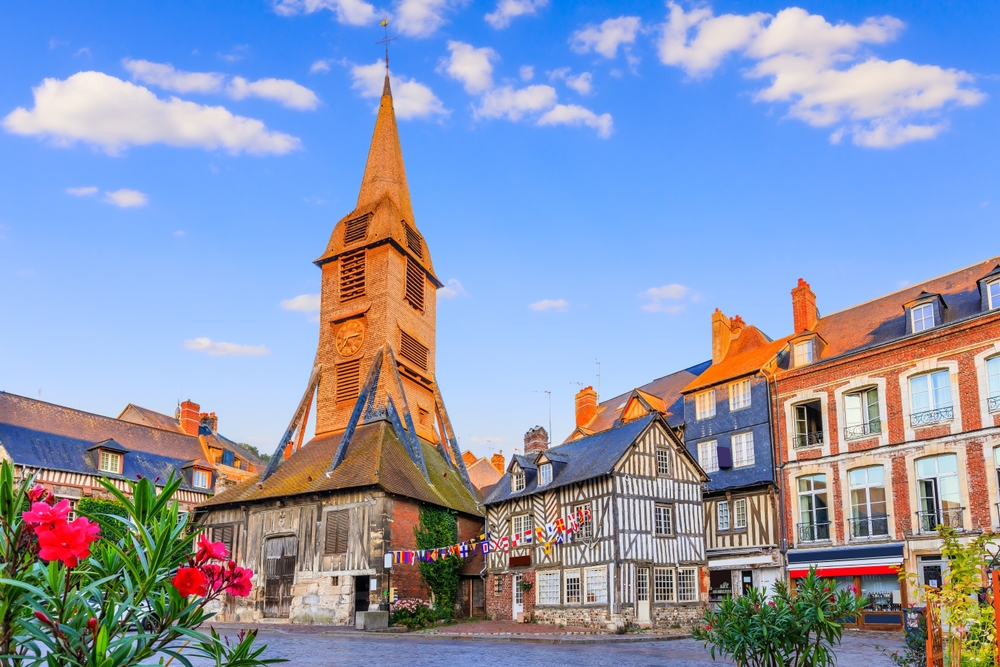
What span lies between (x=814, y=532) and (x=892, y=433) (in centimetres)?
332

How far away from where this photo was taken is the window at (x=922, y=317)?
20375 millimetres

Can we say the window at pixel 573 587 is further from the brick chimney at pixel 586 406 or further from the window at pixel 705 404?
the brick chimney at pixel 586 406

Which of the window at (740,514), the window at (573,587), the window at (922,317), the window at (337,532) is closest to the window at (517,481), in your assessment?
the window at (573,587)

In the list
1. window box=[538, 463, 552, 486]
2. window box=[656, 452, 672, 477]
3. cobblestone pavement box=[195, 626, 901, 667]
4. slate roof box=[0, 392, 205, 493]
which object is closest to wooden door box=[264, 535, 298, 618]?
cobblestone pavement box=[195, 626, 901, 667]

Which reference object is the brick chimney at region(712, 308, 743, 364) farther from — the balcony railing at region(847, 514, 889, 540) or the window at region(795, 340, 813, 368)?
the balcony railing at region(847, 514, 889, 540)

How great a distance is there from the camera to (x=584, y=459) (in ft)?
70.5

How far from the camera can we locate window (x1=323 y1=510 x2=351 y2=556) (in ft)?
74.3

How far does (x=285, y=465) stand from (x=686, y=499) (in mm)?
12982

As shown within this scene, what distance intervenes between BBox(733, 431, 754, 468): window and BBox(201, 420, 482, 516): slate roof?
312 inches

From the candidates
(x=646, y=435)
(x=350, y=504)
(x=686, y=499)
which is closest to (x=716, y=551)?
(x=686, y=499)

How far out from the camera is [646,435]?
2073 centimetres

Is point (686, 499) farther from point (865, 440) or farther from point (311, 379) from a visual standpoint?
point (311, 379)

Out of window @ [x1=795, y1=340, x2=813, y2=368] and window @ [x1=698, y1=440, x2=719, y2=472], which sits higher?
window @ [x1=795, y1=340, x2=813, y2=368]

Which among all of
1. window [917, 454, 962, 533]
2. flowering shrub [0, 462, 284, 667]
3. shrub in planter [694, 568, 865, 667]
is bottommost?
shrub in planter [694, 568, 865, 667]
